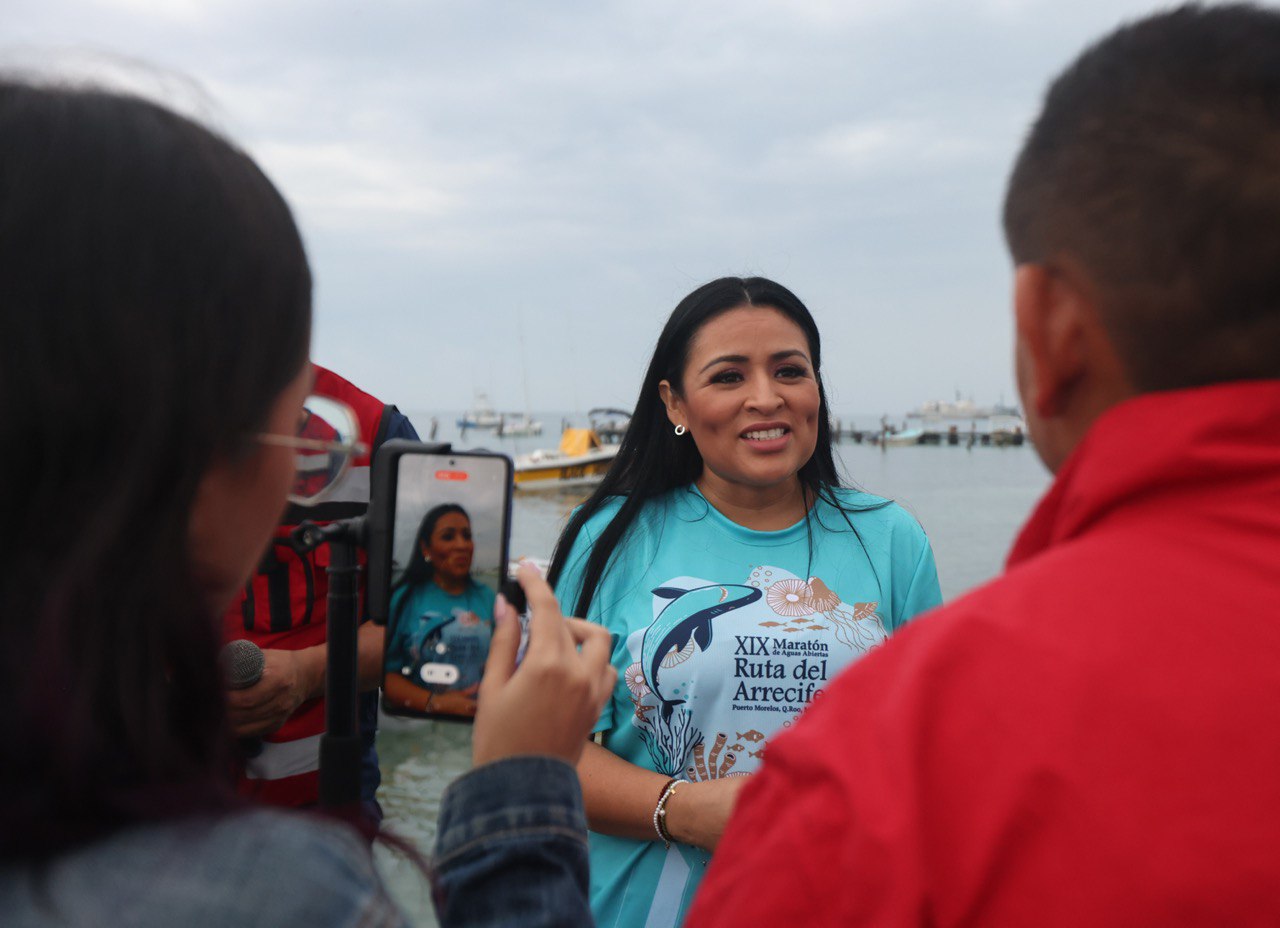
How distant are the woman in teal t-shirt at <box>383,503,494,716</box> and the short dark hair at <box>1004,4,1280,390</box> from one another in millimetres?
925

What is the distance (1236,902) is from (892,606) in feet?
6.85

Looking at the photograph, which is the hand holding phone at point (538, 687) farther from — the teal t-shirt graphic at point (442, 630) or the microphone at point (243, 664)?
the microphone at point (243, 664)

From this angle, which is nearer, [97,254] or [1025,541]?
[97,254]

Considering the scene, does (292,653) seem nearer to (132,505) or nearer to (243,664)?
(243,664)

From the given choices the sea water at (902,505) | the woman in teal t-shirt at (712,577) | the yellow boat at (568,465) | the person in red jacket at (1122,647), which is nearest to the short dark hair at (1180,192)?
the person in red jacket at (1122,647)

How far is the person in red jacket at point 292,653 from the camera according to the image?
2594 millimetres

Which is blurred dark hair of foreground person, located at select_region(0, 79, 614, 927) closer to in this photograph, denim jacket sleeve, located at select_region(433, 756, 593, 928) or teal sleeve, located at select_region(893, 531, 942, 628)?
denim jacket sleeve, located at select_region(433, 756, 593, 928)

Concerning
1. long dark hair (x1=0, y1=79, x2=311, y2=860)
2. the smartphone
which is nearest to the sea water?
the smartphone

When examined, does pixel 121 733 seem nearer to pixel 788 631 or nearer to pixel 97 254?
pixel 97 254

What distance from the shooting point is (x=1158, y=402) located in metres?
1.12

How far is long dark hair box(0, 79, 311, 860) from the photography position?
0.95 meters

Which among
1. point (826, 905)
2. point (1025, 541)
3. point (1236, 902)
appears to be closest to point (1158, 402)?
point (1025, 541)

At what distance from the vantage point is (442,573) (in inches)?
58.2

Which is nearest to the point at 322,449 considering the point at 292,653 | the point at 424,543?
the point at 424,543
